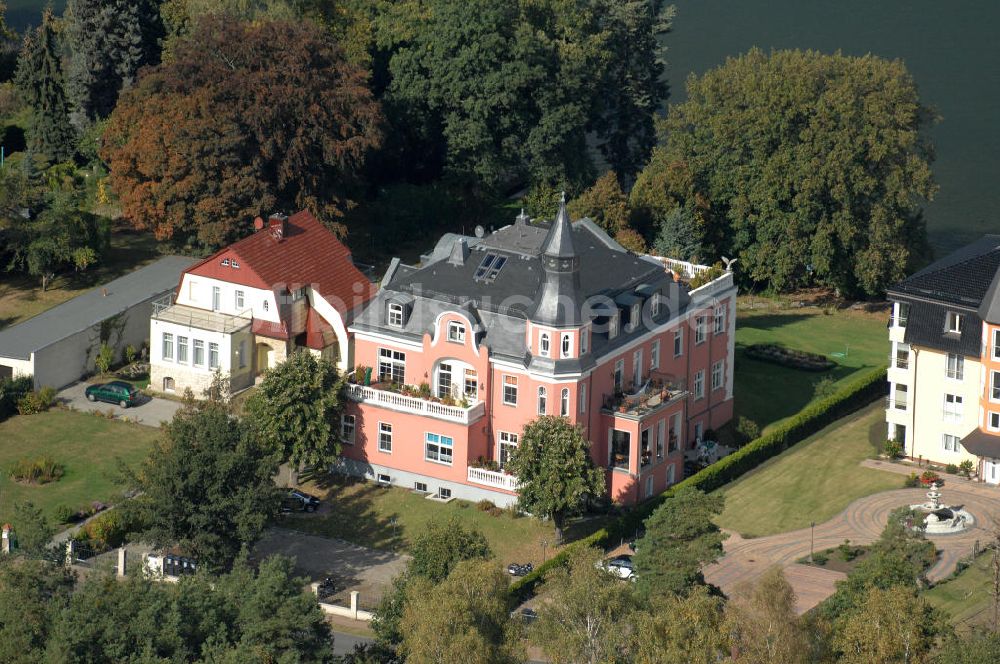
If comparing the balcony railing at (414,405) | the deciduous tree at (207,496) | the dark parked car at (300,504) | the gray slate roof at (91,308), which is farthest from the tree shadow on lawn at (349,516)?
the gray slate roof at (91,308)

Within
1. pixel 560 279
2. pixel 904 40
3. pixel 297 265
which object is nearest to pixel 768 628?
pixel 560 279

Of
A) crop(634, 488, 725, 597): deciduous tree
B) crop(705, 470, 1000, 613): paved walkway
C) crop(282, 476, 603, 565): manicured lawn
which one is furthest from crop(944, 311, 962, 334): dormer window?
crop(634, 488, 725, 597): deciduous tree

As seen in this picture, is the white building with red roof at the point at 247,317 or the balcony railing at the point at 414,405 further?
the white building with red roof at the point at 247,317

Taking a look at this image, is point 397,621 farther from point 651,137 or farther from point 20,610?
point 651,137

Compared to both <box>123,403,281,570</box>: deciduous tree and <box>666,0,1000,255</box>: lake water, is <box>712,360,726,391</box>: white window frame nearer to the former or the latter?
<box>123,403,281,570</box>: deciduous tree

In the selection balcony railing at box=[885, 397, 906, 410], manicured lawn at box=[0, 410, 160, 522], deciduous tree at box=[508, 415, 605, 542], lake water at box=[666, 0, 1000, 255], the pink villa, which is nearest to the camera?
deciduous tree at box=[508, 415, 605, 542]

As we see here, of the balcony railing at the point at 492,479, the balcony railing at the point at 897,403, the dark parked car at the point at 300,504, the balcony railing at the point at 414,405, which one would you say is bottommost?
the dark parked car at the point at 300,504

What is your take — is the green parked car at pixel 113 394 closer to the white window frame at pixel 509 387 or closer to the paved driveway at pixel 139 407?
the paved driveway at pixel 139 407
